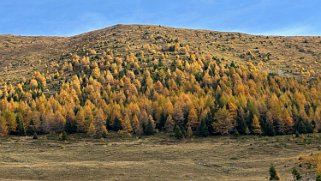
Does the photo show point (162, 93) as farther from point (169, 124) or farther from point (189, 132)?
point (189, 132)

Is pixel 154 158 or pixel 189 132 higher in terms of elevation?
pixel 189 132

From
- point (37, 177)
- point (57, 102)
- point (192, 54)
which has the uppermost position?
point (192, 54)

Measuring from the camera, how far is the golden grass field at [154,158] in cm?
5803

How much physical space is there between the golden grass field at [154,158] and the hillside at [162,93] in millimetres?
7501

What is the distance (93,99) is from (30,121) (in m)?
24.0

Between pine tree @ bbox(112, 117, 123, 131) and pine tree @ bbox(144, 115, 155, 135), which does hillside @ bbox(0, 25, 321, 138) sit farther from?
pine tree @ bbox(144, 115, 155, 135)

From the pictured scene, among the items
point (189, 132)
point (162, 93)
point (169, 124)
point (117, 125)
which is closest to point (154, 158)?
point (189, 132)

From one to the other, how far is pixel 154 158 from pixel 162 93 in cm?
5830

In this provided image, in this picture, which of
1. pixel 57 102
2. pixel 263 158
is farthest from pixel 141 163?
pixel 57 102

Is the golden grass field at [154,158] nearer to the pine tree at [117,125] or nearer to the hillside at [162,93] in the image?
the hillside at [162,93]

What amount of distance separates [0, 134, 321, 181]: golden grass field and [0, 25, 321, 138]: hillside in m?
7.50

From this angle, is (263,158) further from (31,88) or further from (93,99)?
(31,88)

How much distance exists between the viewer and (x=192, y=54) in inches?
6850

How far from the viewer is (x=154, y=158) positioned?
7394cm
